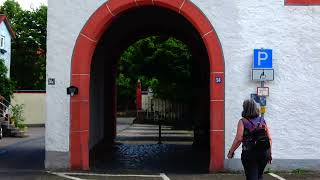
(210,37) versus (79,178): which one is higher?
(210,37)

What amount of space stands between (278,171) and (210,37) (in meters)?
3.60

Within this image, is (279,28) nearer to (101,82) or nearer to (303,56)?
(303,56)

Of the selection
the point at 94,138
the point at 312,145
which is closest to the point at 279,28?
the point at 312,145

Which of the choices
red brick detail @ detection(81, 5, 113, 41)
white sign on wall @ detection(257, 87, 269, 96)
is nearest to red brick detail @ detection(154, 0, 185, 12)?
red brick detail @ detection(81, 5, 113, 41)

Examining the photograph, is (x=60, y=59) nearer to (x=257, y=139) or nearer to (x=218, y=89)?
(x=218, y=89)

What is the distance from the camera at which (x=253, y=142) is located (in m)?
8.84

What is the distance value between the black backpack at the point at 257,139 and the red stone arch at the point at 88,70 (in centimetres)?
491

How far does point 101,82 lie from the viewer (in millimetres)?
19391

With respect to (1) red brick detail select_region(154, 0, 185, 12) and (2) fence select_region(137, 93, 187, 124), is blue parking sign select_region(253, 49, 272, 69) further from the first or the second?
(2) fence select_region(137, 93, 187, 124)

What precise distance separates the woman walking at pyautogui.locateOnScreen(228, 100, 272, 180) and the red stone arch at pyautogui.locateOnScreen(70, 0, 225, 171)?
483 centimetres

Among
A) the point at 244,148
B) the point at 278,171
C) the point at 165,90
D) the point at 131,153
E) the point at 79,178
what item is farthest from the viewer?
the point at 165,90

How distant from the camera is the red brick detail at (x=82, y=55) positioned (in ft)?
46.8

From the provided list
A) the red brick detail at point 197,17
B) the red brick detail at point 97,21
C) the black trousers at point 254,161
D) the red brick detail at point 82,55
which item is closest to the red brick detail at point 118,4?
the red brick detail at point 97,21

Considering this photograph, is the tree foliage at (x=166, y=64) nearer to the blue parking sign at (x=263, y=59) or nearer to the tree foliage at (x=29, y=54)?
the blue parking sign at (x=263, y=59)
